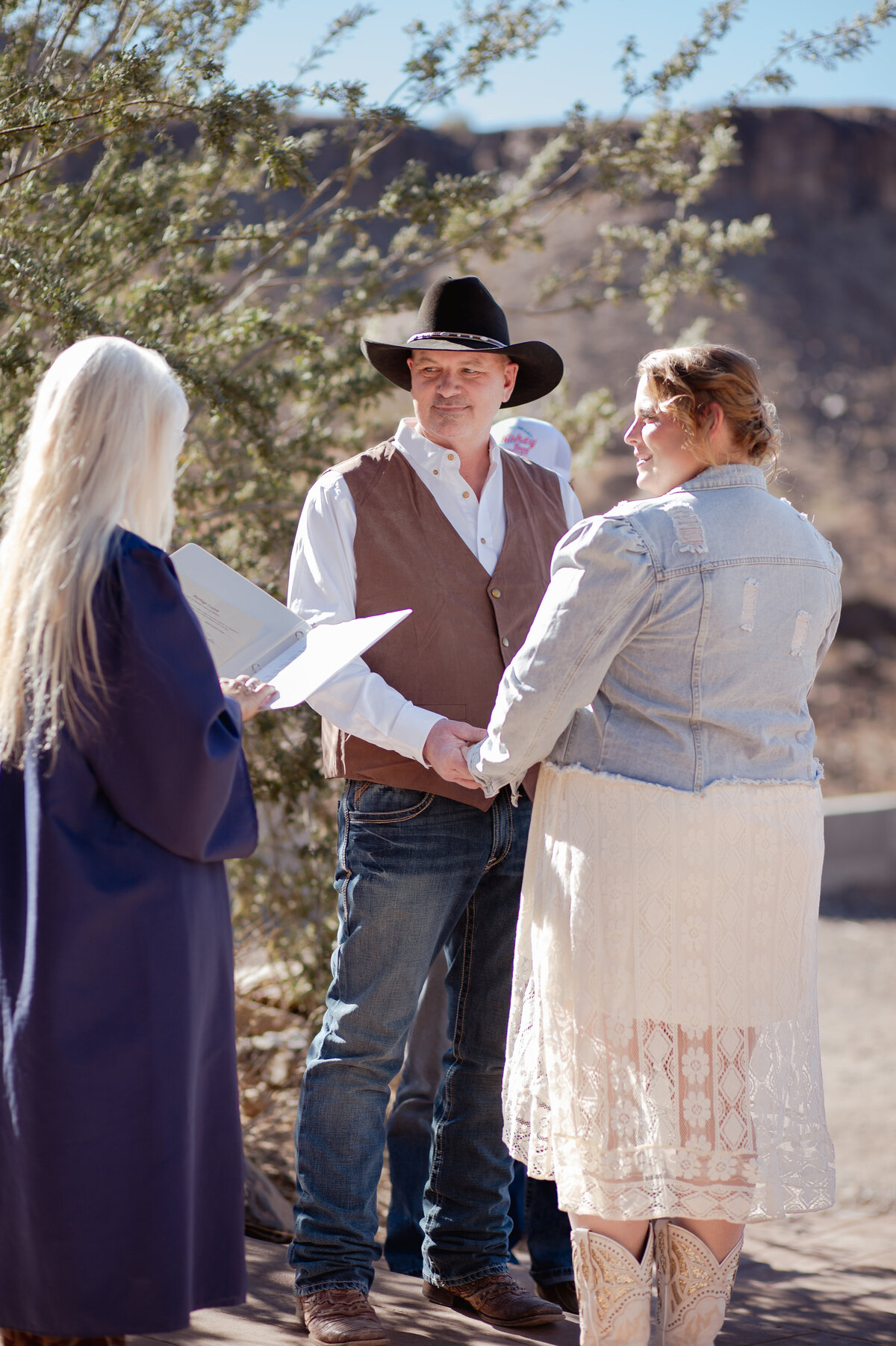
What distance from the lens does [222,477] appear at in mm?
4293

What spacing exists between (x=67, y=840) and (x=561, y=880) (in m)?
0.90

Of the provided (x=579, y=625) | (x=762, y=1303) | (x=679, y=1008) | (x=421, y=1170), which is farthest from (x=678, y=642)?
(x=762, y=1303)

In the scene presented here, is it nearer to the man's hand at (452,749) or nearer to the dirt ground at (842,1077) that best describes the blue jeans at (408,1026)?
the man's hand at (452,749)

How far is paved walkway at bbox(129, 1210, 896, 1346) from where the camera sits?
8.82 ft

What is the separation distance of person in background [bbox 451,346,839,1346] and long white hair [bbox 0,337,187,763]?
0.78 meters

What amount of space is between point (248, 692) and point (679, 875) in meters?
0.82

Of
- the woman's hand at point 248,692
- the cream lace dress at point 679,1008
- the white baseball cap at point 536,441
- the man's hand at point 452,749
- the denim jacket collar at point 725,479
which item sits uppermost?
the white baseball cap at point 536,441

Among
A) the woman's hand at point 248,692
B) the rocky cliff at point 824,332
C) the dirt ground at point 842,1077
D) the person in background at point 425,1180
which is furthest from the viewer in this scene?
the rocky cliff at point 824,332

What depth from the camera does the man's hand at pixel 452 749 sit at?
8.54 ft

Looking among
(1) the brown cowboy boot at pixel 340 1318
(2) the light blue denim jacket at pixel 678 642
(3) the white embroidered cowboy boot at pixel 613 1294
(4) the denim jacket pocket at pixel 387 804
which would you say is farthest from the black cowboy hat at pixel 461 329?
(1) the brown cowboy boot at pixel 340 1318

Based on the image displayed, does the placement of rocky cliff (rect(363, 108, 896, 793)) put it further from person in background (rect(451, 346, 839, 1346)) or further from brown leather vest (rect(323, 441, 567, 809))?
person in background (rect(451, 346, 839, 1346))

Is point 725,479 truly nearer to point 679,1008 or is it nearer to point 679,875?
point 679,875

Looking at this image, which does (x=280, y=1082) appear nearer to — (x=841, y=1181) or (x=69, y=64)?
(x=841, y=1181)

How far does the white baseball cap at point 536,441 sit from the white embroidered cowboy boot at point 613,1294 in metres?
2.22
